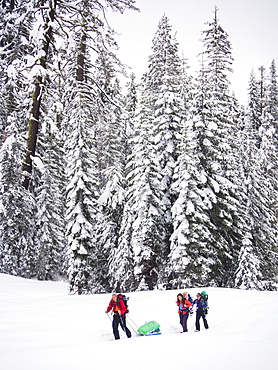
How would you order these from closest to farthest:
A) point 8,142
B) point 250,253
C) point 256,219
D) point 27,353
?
point 27,353 < point 8,142 < point 250,253 < point 256,219

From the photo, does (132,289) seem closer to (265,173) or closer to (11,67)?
(11,67)

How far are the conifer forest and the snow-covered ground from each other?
4405 mm

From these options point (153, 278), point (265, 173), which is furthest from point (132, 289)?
point (265, 173)

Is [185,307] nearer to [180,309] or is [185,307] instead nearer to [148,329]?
[180,309]

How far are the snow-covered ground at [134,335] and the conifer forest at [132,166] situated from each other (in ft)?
14.5

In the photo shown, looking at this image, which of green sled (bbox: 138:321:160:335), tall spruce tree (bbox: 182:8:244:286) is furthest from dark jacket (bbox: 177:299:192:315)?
tall spruce tree (bbox: 182:8:244:286)

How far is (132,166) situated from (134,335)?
1485cm

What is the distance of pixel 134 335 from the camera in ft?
35.6

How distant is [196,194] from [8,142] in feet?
37.5

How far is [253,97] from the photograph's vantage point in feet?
130

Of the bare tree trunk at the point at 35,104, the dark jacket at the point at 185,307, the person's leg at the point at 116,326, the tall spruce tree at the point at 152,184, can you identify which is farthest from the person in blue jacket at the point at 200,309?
the bare tree trunk at the point at 35,104

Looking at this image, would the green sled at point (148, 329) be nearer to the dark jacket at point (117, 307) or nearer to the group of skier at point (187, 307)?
the dark jacket at point (117, 307)

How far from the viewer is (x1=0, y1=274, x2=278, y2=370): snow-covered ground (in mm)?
6203

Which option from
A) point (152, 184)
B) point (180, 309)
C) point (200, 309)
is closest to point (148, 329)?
point (180, 309)
